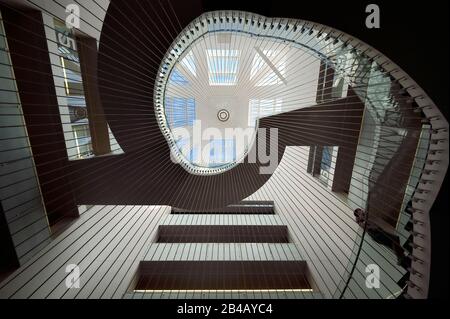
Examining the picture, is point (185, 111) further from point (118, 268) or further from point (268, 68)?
point (118, 268)

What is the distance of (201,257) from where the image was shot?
4.03 m

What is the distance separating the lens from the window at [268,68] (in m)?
4.43

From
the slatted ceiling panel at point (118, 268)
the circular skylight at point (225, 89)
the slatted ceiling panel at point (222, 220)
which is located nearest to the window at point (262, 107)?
the circular skylight at point (225, 89)

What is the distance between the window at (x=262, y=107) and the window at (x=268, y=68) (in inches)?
15.2

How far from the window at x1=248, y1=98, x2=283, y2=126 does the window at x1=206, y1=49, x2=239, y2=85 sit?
2.11 ft

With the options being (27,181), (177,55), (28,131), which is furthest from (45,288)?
(177,55)

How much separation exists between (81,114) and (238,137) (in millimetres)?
3286

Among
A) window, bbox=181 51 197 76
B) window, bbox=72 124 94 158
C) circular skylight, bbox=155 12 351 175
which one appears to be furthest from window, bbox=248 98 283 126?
window, bbox=72 124 94 158

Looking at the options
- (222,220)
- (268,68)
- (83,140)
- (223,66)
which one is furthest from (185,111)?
(222,220)

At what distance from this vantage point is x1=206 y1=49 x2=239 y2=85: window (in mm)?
4484

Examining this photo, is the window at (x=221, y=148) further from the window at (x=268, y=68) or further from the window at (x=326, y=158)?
the window at (x=326, y=158)

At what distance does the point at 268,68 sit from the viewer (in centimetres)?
446

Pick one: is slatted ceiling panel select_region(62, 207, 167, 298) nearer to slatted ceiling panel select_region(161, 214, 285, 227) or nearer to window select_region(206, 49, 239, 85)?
slatted ceiling panel select_region(161, 214, 285, 227)

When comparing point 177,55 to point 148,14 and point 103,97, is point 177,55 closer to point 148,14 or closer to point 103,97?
point 148,14
